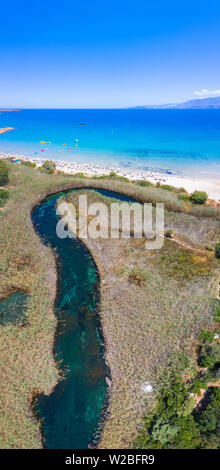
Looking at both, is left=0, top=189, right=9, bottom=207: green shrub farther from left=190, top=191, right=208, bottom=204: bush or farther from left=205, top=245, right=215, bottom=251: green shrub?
left=190, top=191, right=208, bottom=204: bush

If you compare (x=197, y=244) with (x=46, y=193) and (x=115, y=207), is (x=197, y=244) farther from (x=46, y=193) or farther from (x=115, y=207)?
(x=46, y=193)

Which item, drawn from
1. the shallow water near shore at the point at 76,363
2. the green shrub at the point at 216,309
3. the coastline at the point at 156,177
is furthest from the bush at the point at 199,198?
the shallow water near shore at the point at 76,363

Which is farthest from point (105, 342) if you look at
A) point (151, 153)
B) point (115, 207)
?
point (151, 153)

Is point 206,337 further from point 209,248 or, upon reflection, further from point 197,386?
point 209,248

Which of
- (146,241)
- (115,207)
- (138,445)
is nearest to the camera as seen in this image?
(138,445)

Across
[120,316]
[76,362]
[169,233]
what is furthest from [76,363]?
[169,233]
